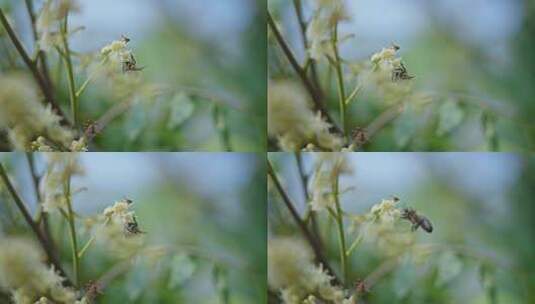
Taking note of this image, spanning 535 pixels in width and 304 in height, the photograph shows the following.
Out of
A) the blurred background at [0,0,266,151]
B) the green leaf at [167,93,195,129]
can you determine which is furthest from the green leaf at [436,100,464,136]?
the green leaf at [167,93,195,129]

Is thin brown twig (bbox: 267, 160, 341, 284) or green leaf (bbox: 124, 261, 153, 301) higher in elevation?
thin brown twig (bbox: 267, 160, 341, 284)

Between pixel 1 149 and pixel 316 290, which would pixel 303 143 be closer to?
→ pixel 316 290

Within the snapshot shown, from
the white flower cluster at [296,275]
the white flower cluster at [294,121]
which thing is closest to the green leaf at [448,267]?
the white flower cluster at [296,275]

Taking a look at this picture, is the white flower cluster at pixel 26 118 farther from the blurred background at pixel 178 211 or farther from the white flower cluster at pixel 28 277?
the white flower cluster at pixel 28 277

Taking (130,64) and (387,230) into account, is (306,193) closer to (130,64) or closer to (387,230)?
(387,230)

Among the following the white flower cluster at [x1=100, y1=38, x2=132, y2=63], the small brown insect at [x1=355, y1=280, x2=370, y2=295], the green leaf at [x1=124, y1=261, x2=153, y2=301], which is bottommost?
the small brown insect at [x1=355, y1=280, x2=370, y2=295]

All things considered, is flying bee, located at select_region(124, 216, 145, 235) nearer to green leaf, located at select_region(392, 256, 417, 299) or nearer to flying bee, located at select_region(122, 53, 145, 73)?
flying bee, located at select_region(122, 53, 145, 73)

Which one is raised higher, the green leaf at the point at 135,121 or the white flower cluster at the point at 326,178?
the green leaf at the point at 135,121
